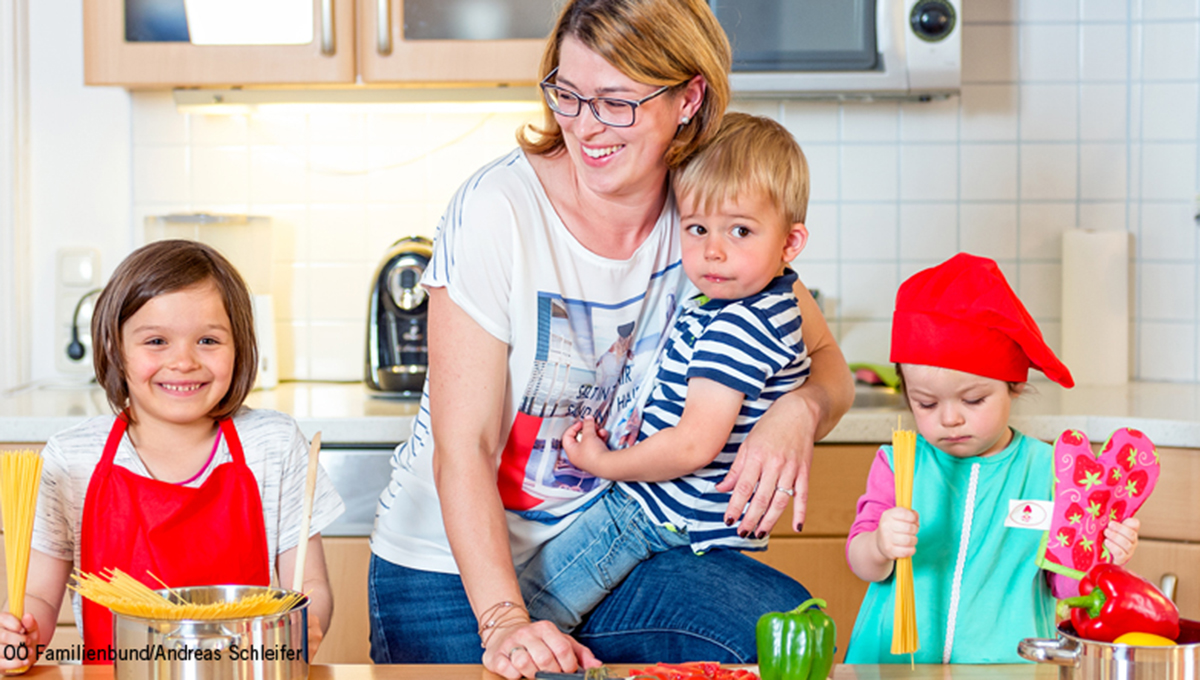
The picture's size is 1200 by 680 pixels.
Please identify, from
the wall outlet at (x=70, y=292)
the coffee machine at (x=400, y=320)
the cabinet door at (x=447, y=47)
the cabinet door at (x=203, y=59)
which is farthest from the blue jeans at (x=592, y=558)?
the wall outlet at (x=70, y=292)

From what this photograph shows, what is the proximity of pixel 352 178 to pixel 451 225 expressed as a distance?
49.0 inches

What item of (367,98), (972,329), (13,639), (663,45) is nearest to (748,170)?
(663,45)

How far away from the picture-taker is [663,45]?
1.24 m

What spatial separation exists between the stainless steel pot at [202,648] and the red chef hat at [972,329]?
72cm

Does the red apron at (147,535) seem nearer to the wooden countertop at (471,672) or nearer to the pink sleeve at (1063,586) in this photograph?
the wooden countertop at (471,672)

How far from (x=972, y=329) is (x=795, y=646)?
45cm

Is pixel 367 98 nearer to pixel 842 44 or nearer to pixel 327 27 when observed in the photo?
pixel 327 27

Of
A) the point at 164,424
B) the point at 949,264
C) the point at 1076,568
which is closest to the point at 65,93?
the point at 164,424

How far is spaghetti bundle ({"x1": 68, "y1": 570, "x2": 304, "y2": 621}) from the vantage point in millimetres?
837

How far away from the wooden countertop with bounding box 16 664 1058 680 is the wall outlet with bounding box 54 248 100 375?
1.57 m

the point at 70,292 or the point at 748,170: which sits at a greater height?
the point at 748,170

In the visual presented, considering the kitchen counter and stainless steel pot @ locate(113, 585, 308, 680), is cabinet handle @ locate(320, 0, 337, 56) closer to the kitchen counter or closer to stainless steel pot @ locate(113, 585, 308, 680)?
the kitchen counter

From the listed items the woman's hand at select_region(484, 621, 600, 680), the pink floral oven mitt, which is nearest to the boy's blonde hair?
the pink floral oven mitt

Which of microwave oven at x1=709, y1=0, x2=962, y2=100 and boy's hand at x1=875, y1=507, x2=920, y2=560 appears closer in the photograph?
boy's hand at x1=875, y1=507, x2=920, y2=560
